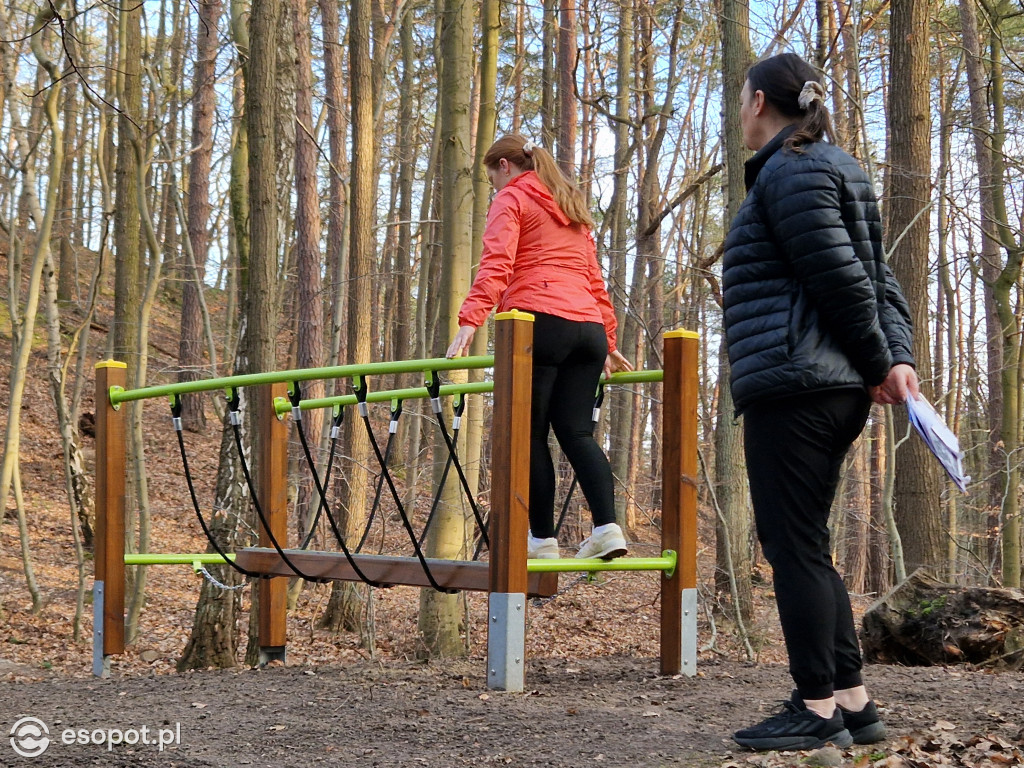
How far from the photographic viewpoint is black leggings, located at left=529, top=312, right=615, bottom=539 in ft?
13.0

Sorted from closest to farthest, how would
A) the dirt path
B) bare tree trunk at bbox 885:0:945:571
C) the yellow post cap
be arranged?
1. the dirt path
2. the yellow post cap
3. bare tree trunk at bbox 885:0:945:571

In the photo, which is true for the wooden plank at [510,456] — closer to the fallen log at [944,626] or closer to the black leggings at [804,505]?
the black leggings at [804,505]

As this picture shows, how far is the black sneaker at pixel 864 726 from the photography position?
289 cm

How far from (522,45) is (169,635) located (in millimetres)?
11992

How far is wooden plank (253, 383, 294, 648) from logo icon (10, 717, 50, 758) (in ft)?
5.80

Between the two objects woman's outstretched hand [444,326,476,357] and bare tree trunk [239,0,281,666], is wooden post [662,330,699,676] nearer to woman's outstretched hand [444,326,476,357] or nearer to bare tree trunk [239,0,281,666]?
woman's outstretched hand [444,326,476,357]

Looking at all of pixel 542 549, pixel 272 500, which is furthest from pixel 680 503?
pixel 272 500

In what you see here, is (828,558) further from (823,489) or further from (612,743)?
(612,743)

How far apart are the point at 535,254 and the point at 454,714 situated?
5.74 ft

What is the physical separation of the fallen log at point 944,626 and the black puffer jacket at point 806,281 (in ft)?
9.36

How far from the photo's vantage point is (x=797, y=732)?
2.75 metres

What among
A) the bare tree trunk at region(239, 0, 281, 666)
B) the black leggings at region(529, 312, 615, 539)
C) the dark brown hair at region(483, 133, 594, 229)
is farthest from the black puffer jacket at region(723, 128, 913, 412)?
the bare tree trunk at region(239, 0, 281, 666)

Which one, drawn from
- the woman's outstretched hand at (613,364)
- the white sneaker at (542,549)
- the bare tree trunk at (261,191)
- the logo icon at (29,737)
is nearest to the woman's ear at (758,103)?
the woman's outstretched hand at (613,364)

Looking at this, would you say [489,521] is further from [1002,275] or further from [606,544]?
[1002,275]
